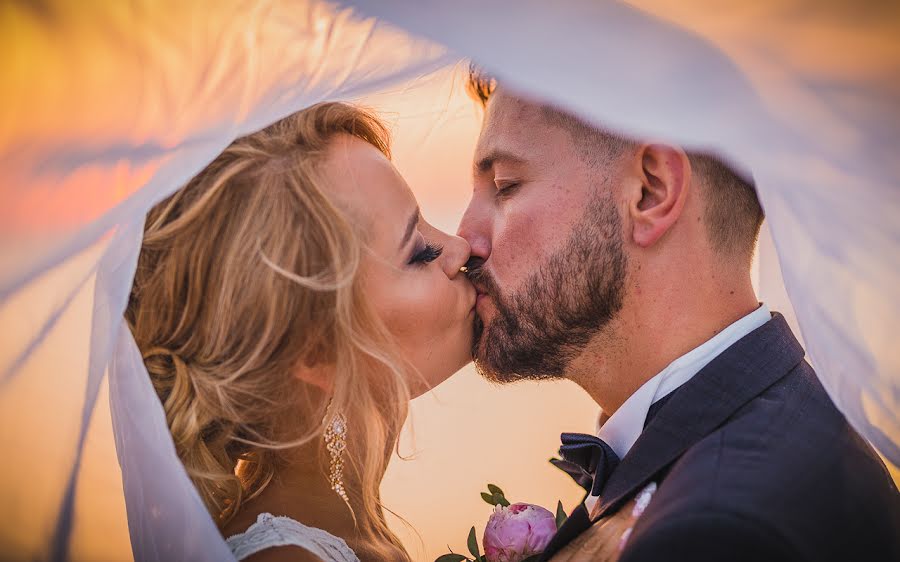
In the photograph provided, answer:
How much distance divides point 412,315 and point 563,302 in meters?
0.51

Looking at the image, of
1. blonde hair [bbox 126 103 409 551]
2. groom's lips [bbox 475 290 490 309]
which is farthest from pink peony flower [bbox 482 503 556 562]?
groom's lips [bbox 475 290 490 309]

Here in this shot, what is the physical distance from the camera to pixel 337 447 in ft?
9.23

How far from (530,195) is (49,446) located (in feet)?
5.54

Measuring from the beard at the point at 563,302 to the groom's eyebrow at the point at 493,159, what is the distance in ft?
1.15

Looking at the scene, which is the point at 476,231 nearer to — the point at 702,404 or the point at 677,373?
the point at 677,373

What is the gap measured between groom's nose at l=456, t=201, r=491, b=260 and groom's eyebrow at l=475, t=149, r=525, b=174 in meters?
0.14

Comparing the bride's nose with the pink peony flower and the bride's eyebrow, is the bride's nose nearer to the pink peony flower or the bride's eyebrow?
the bride's eyebrow

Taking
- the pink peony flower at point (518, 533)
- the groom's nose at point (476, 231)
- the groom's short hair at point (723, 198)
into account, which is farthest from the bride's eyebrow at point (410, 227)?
the pink peony flower at point (518, 533)

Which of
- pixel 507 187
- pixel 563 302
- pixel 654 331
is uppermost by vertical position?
pixel 507 187

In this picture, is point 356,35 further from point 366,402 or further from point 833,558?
point 833,558

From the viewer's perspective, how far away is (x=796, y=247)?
2150 mm

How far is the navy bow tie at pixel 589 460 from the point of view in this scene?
8.18ft

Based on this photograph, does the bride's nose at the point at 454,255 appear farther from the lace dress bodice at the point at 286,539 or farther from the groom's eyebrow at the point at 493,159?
the lace dress bodice at the point at 286,539

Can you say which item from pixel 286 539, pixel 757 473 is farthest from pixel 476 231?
pixel 757 473
